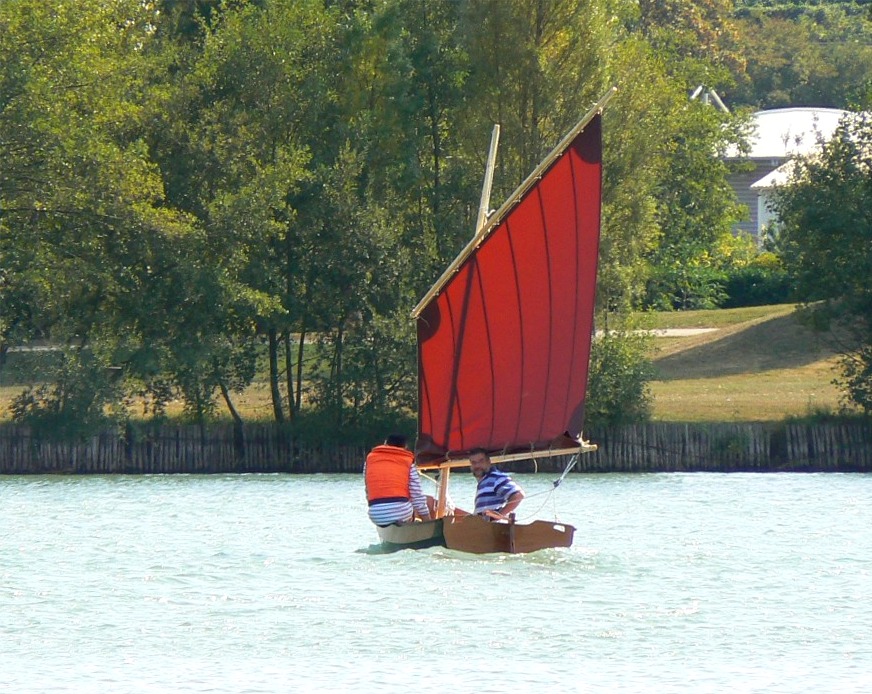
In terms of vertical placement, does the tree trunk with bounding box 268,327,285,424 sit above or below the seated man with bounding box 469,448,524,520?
above

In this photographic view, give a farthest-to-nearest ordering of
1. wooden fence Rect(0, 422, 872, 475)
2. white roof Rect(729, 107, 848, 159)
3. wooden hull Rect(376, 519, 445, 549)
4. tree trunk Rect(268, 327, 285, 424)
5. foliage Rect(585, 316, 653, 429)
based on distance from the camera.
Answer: white roof Rect(729, 107, 848, 159) < tree trunk Rect(268, 327, 285, 424) < foliage Rect(585, 316, 653, 429) < wooden fence Rect(0, 422, 872, 475) < wooden hull Rect(376, 519, 445, 549)

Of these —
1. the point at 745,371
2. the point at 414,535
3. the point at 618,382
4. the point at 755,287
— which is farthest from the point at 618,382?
the point at 755,287

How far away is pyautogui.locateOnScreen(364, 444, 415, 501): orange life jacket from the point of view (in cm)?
2066

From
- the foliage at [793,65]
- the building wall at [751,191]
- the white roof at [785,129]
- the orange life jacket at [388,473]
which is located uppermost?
the foliage at [793,65]

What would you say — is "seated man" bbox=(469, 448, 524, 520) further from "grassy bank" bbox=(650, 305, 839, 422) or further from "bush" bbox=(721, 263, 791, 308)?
"bush" bbox=(721, 263, 791, 308)

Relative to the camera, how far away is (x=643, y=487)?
102ft

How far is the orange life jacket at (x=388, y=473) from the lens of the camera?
20656 millimetres

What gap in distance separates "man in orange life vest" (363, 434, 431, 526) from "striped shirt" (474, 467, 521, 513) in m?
0.77

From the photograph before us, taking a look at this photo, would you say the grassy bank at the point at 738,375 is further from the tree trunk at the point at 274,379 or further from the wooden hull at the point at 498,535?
the wooden hull at the point at 498,535

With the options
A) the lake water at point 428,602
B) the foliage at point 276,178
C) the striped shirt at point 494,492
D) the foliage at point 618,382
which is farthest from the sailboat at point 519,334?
the foliage at point 276,178

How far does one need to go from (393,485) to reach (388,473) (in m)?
0.17

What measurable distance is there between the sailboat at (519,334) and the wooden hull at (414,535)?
2cm

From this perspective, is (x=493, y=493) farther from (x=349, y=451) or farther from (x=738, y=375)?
(x=738, y=375)

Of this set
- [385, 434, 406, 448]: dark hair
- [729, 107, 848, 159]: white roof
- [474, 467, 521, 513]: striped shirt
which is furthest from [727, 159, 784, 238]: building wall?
[385, 434, 406, 448]: dark hair
